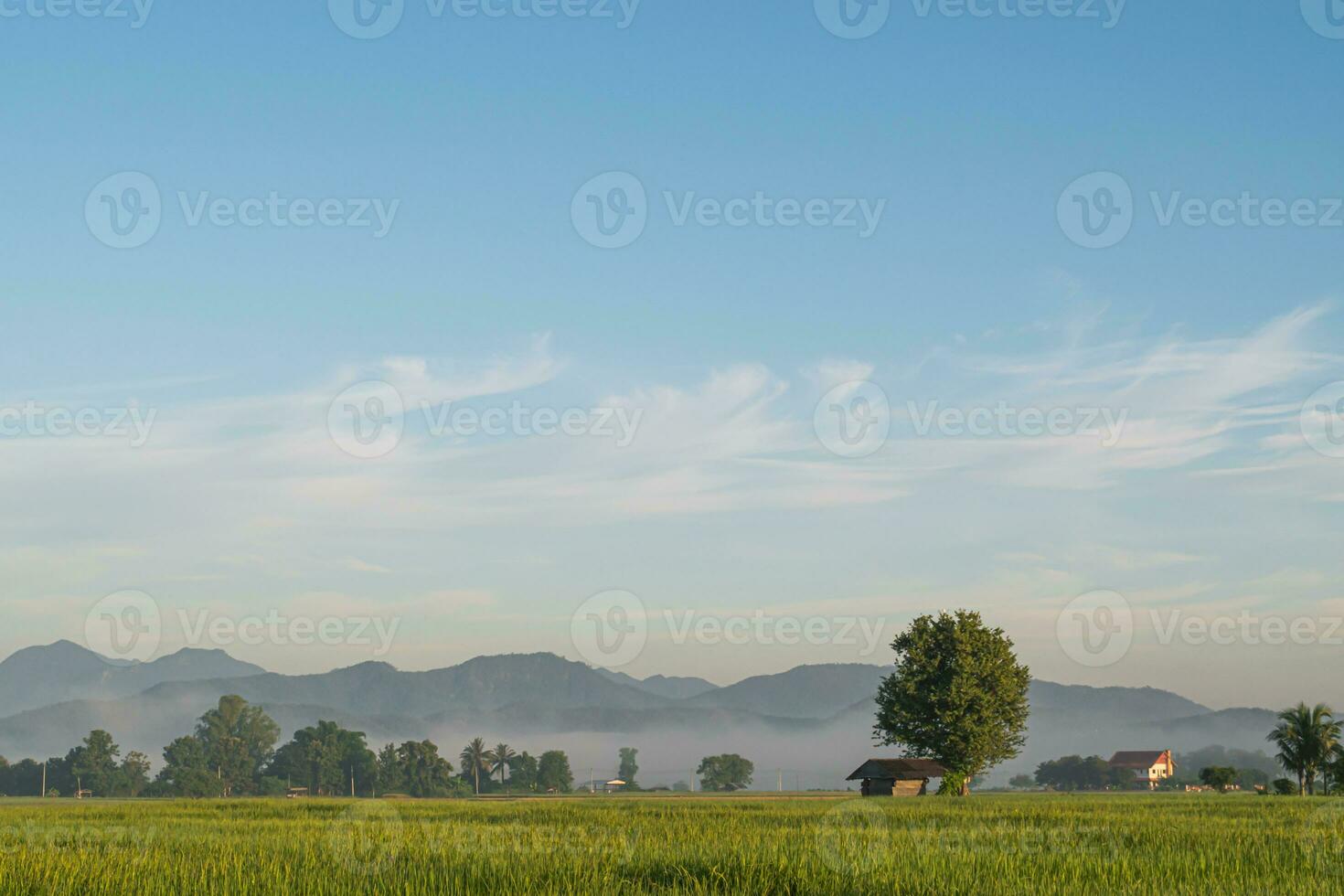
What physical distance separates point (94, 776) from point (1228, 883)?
18600cm

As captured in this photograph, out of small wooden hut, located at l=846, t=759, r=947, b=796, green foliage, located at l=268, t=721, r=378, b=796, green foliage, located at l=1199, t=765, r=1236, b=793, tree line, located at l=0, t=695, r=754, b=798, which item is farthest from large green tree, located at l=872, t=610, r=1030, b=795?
green foliage, located at l=268, t=721, r=378, b=796

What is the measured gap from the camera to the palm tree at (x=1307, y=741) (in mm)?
89312

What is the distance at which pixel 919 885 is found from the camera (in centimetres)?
1593

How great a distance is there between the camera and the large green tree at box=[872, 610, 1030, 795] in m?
80.6

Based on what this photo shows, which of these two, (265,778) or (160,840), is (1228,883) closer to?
(160,840)

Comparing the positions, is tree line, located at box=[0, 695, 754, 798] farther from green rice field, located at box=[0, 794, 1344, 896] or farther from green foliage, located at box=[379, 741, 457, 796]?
green rice field, located at box=[0, 794, 1344, 896]

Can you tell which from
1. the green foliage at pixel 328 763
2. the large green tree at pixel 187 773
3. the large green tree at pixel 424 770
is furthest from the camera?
the green foliage at pixel 328 763

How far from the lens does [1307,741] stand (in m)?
89.9

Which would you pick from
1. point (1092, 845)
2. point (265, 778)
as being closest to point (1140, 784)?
point (265, 778)

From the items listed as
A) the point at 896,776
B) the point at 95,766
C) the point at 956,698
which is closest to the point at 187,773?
the point at 95,766

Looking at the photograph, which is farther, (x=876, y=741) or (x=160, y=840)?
(x=876, y=741)

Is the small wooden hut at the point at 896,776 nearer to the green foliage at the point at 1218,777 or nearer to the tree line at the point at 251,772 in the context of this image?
the green foliage at the point at 1218,777

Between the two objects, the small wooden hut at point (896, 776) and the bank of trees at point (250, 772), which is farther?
the bank of trees at point (250, 772)

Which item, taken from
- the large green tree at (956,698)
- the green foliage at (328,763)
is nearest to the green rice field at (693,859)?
the large green tree at (956,698)
